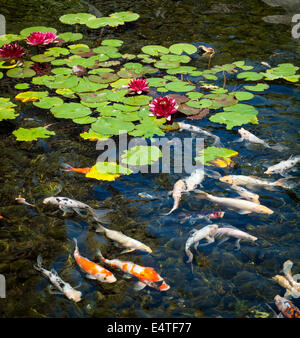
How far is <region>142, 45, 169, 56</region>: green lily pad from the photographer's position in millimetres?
5266

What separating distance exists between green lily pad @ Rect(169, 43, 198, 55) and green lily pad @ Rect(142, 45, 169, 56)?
3.5 inches

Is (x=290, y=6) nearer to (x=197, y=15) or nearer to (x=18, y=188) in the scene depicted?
(x=197, y=15)

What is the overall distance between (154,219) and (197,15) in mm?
4670

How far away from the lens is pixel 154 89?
462 cm

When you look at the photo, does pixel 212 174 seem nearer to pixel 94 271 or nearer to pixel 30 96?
pixel 94 271

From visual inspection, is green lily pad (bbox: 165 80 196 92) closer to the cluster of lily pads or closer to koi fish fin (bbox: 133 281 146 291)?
the cluster of lily pads

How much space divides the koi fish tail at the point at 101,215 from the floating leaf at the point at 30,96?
1.91 meters

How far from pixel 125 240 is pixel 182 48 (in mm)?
3257

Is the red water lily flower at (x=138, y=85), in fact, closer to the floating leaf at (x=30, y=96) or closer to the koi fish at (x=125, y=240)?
the floating leaf at (x=30, y=96)

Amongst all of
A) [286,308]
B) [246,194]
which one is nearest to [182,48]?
[246,194]

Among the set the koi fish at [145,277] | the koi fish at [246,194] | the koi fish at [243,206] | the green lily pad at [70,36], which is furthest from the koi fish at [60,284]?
the green lily pad at [70,36]

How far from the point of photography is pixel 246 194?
322 cm

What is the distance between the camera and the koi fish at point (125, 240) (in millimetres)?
2768
